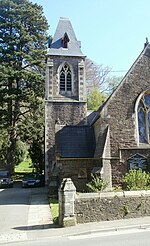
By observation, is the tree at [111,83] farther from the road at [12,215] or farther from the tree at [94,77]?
the road at [12,215]

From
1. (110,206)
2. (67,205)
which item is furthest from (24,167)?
(67,205)

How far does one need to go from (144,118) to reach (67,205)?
10.3m

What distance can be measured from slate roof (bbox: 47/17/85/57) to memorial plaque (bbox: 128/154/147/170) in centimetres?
1382

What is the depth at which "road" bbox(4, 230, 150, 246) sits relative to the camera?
24.6 ft

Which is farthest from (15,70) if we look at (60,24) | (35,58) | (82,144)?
(82,144)

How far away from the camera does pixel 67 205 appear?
9.85 meters

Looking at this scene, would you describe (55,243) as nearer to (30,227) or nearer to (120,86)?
(30,227)

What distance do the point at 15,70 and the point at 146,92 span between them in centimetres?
1824

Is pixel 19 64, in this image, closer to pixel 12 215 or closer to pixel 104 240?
pixel 12 215

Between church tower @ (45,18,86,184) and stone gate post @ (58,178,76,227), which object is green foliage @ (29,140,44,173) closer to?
church tower @ (45,18,86,184)

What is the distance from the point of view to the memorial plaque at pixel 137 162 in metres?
16.8

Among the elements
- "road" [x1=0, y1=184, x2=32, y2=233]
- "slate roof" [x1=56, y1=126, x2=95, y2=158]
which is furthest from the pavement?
"slate roof" [x1=56, y1=126, x2=95, y2=158]

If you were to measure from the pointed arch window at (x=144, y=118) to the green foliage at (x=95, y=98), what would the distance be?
741 inches

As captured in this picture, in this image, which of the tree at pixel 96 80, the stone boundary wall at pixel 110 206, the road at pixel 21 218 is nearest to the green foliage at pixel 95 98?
the tree at pixel 96 80
